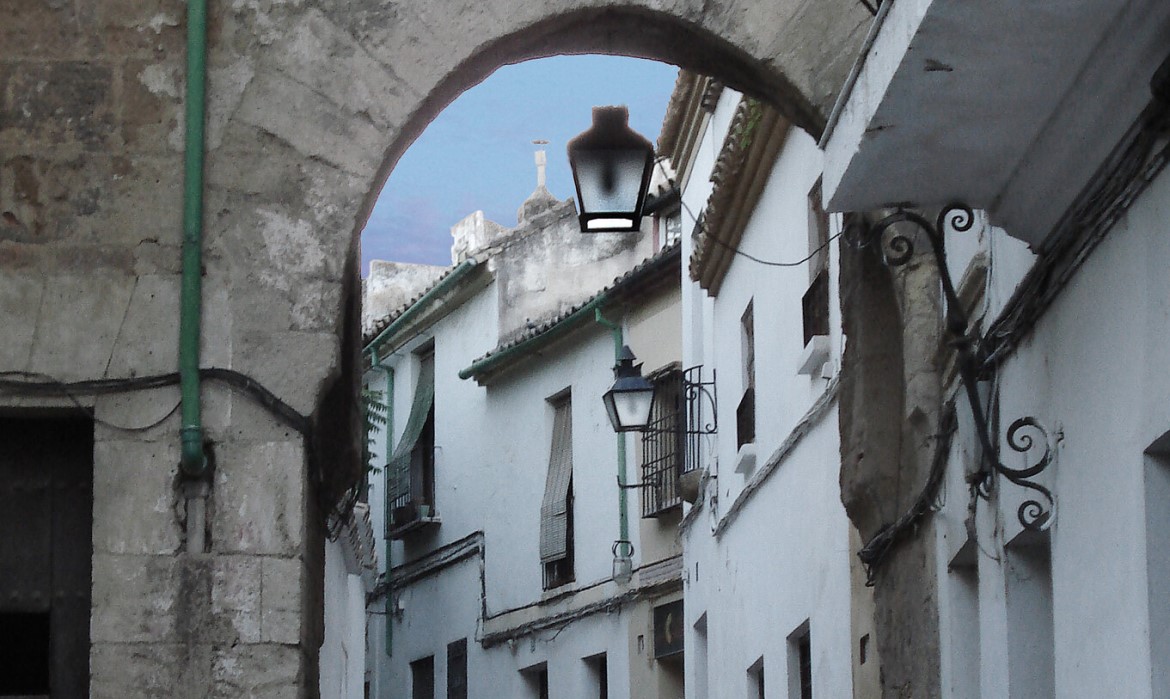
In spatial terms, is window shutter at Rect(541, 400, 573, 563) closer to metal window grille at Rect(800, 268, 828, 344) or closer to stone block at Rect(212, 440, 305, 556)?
metal window grille at Rect(800, 268, 828, 344)

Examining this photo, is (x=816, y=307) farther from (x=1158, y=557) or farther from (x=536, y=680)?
(x=536, y=680)

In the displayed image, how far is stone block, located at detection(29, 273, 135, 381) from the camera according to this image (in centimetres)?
594

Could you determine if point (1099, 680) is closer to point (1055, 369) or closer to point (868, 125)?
point (1055, 369)

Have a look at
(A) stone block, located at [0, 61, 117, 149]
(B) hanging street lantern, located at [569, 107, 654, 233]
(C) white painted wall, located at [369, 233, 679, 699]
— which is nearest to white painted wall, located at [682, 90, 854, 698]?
(B) hanging street lantern, located at [569, 107, 654, 233]

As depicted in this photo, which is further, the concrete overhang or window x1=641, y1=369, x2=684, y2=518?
window x1=641, y1=369, x2=684, y2=518

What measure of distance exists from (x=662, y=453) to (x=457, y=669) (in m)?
5.92

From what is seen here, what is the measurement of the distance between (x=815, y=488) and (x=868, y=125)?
5393 millimetres

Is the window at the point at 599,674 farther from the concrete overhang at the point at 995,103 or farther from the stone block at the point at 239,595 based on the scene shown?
the concrete overhang at the point at 995,103

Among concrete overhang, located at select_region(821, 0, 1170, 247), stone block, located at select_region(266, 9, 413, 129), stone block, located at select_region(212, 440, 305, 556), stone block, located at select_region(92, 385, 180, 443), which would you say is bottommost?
stone block, located at select_region(212, 440, 305, 556)

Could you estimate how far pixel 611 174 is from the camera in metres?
7.71

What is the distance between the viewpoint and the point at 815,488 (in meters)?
10.1

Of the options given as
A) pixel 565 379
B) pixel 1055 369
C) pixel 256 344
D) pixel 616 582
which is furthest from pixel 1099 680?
pixel 565 379

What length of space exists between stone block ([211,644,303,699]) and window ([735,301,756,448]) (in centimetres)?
671

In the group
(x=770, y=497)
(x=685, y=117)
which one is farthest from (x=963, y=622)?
→ (x=685, y=117)
